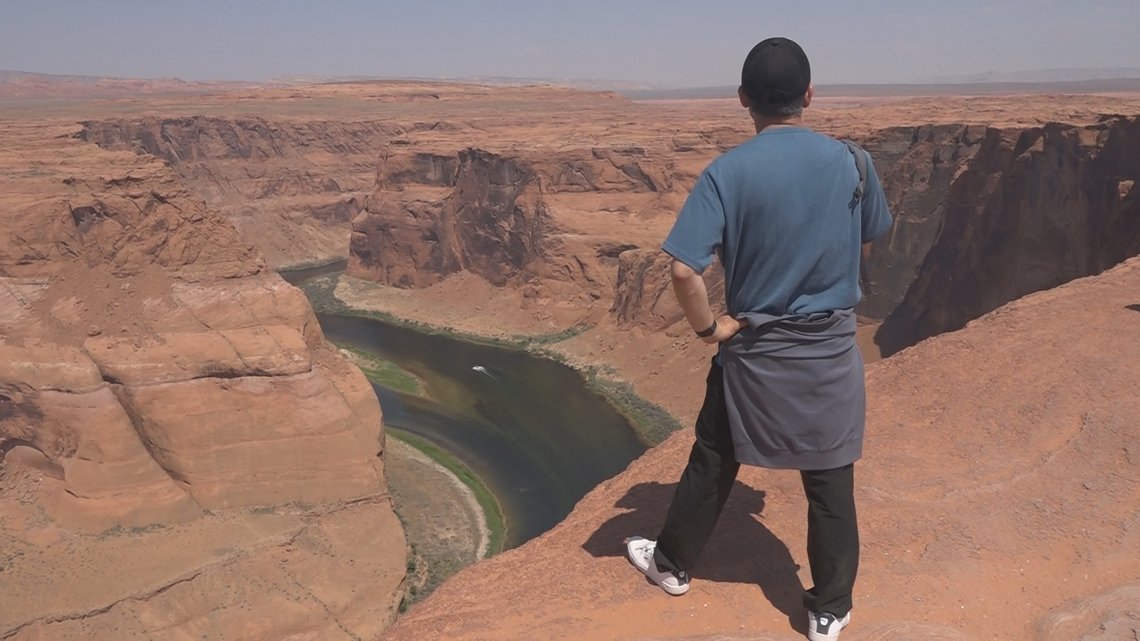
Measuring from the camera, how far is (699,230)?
3.44m

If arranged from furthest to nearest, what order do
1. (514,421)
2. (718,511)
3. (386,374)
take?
(386,374) < (514,421) < (718,511)

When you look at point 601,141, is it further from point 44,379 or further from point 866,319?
point 44,379

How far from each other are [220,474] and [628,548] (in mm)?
12717

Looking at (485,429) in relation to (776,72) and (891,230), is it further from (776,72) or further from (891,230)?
(776,72)

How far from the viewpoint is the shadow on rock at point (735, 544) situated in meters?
4.24

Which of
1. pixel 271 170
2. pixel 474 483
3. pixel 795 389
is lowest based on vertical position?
pixel 474 483

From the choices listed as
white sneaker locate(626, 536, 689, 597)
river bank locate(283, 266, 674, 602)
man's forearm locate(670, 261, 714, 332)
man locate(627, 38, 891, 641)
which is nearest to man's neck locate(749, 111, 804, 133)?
man locate(627, 38, 891, 641)

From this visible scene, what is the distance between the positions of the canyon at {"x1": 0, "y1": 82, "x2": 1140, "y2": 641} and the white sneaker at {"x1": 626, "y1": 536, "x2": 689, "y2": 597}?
0.24 ft

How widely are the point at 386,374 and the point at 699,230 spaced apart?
1052 inches

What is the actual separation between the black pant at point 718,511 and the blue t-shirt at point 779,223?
0.56 metres

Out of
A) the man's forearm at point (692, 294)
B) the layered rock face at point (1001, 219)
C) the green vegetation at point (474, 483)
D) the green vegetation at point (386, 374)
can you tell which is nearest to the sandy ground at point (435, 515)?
the green vegetation at point (474, 483)

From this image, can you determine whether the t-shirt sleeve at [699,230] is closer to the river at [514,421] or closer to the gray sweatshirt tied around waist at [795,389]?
the gray sweatshirt tied around waist at [795,389]

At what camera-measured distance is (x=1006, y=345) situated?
7.25 metres

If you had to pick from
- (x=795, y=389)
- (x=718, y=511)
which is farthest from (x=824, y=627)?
(x=795, y=389)
